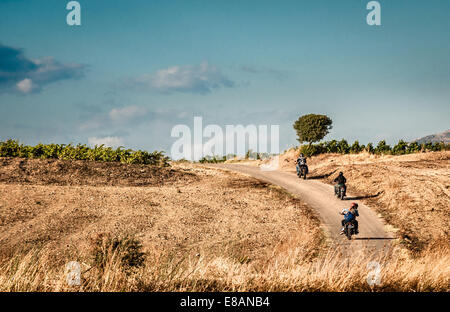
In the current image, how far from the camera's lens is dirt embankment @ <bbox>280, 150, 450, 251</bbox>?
16.8 m

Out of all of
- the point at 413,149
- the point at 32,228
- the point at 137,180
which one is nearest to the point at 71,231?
the point at 32,228

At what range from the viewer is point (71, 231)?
16203 millimetres

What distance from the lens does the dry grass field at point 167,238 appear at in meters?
6.82

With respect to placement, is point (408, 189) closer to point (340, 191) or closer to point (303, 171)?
point (340, 191)

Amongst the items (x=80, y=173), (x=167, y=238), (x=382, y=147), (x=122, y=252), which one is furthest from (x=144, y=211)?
(x=382, y=147)

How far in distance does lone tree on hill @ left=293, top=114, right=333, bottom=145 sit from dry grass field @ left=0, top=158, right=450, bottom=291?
18.2 m

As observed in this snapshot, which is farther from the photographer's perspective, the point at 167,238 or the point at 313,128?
the point at 313,128

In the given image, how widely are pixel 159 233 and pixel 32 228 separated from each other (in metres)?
5.31

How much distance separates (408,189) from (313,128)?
70.8 ft

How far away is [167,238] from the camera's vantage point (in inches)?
616

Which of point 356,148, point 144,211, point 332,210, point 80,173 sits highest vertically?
point 356,148

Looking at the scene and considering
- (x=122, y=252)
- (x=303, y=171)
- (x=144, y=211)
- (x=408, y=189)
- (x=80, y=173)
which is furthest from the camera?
(x=303, y=171)
